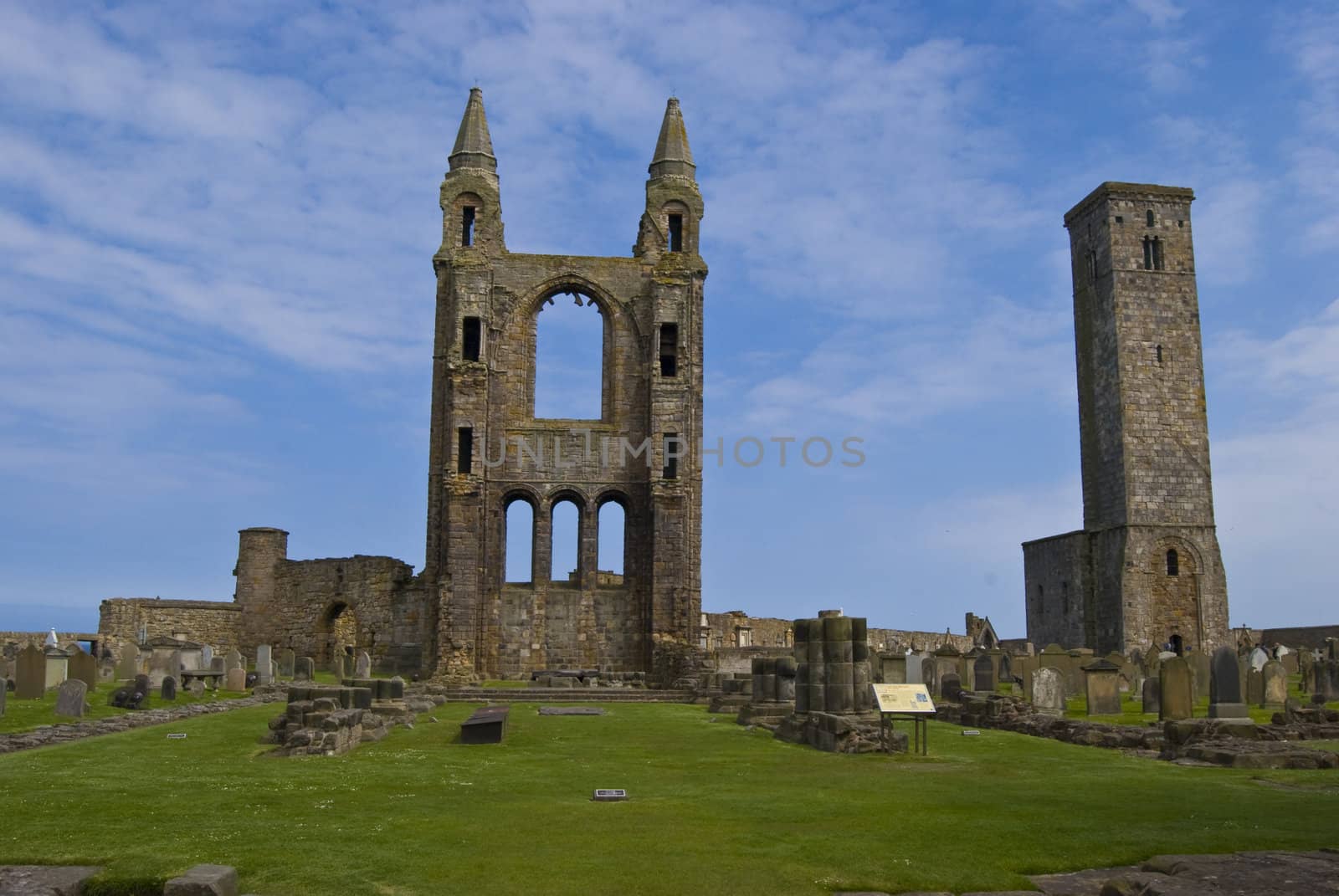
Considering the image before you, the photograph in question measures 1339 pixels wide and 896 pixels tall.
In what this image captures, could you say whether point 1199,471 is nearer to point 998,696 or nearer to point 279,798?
point 998,696

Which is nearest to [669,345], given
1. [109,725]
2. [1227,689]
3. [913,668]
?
[913,668]

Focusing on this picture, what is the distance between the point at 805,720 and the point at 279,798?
763cm

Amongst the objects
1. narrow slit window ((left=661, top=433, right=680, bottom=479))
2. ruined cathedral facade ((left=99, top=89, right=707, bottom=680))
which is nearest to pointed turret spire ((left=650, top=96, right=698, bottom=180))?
ruined cathedral facade ((left=99, top=89, right=707, bottom=680))

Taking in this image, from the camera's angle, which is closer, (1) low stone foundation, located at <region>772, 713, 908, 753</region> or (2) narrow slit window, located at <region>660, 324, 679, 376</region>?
(1) low stone foundation, located at <region>772, 713, 908, 753</region>

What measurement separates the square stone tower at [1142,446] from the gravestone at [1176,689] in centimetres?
2240

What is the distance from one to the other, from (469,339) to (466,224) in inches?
147

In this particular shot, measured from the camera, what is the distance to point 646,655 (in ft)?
106

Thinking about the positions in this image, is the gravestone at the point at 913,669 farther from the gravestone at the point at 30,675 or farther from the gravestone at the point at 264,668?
the gravestone at the point at 30,675

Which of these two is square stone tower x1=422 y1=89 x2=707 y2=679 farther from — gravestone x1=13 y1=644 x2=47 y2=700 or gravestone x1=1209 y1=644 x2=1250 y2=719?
gravestone x1=1209 y1=644 x2=1250 y2=719

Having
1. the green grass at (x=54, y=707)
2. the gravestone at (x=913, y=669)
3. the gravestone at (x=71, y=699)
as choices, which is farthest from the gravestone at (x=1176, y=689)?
the gravestone at (x=71, y=699)

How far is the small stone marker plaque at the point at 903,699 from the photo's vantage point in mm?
13352

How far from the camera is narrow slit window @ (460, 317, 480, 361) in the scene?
32.7m

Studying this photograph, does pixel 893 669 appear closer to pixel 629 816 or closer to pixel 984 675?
pixel 984 675

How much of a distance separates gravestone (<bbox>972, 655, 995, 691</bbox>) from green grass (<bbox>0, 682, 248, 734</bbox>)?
14799 mm
